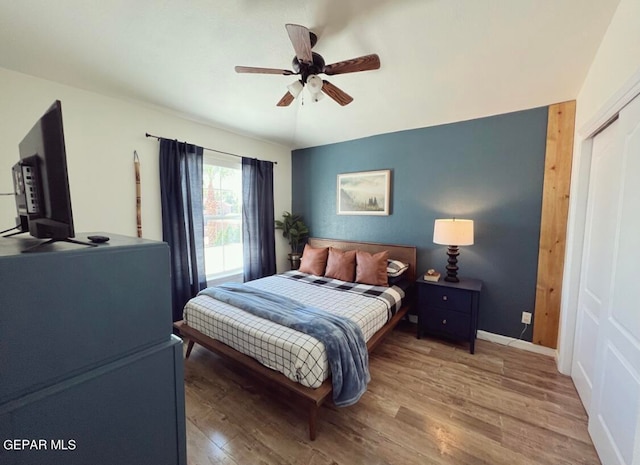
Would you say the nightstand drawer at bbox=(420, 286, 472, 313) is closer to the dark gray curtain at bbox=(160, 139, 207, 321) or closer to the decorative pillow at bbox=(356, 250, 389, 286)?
the decorative pillow at bbox=(356, 250, 389, 286)

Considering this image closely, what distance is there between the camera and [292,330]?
189cm

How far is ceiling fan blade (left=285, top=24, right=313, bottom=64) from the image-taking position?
141cm

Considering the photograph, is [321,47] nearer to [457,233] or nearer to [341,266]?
[457,233]

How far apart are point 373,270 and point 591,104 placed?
2.27 metres

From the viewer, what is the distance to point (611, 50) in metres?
1.61

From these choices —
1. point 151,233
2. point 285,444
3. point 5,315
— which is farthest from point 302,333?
point 151,233

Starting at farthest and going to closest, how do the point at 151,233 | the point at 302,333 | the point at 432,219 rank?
1. the point at 432,219
2. the point at 151,233
3. the point at 302,333

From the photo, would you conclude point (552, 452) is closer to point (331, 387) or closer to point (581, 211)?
point (331, 387)

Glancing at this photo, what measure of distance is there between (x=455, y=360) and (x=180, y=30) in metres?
3.46

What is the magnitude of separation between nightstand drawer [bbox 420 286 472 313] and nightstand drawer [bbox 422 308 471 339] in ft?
0.20

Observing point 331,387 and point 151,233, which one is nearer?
point 331,387

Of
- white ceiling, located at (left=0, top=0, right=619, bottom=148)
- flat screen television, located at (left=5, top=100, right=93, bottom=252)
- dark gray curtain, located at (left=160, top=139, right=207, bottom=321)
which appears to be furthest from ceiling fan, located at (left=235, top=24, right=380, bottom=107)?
dark gray curtain, located at (left=160, top=139, right=207, bottom=321)

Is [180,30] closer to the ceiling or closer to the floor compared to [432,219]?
closer to the ceiling

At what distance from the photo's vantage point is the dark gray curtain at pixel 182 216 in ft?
9.29
